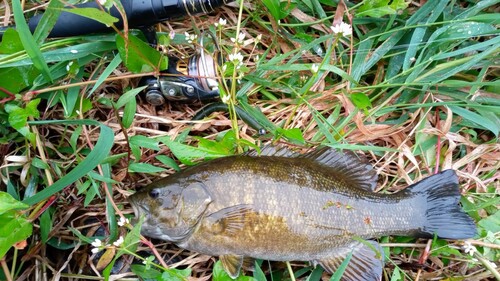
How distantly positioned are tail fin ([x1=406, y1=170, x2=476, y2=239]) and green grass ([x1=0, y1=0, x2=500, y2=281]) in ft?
0.42

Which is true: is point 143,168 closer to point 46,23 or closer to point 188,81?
point 188,81

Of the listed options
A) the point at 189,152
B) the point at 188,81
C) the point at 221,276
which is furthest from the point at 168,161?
the point at 221,276

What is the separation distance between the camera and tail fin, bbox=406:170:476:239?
8.70 feet

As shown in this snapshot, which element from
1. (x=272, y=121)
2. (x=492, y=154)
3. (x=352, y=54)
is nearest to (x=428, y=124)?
(x=492, y=154)

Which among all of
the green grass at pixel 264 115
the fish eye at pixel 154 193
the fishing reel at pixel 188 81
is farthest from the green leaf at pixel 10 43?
the fish eye at pixel 154 193

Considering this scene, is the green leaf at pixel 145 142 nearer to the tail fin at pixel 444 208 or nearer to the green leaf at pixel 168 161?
the green leaf at pixel 168 161

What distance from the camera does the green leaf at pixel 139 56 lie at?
8.30 feet

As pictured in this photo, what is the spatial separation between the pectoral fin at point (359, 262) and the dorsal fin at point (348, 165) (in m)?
0.34

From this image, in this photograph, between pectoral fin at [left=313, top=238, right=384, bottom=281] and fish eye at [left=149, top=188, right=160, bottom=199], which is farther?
pectoral fin at [left=313, top=238, right=384, bottom=281]

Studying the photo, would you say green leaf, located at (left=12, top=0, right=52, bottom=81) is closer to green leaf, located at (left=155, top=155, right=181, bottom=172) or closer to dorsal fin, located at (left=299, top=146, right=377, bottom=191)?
green leaf, located at (left=155, top=155, right=181, bottom=172)

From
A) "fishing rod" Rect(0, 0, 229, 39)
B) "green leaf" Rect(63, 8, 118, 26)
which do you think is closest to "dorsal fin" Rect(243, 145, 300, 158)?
"fishing rod" Rect(0, 0, 229, 39)

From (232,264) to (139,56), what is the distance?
1.23m

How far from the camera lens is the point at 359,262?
2643mm

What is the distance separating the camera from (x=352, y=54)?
3043 mm
